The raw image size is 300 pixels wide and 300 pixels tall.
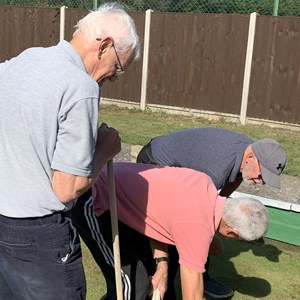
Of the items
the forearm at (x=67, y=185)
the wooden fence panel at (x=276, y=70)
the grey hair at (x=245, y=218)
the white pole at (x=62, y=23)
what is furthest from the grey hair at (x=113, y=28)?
the white pole at (x=62, y=23)

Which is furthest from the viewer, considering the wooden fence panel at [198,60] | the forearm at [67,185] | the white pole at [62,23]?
the white pole at [62,23]

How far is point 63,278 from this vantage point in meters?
1.97

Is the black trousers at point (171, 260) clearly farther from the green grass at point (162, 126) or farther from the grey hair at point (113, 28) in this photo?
the green grass at point (162, 126)

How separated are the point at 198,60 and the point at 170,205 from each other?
7287mm

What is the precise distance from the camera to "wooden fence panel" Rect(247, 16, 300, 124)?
8578mm

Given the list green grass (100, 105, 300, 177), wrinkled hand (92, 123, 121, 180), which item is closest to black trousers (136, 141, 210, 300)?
wrinkled hand (92, 123, 121, 180)

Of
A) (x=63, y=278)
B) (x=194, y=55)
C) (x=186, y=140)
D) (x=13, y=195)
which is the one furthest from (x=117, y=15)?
(x=194, y=55)

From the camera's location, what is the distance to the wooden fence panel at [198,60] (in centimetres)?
915

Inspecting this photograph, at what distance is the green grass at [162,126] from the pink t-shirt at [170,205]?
407 centimetres

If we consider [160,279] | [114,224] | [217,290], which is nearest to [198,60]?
[217,290]

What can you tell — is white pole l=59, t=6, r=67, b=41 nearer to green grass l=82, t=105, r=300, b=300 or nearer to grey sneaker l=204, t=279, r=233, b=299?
green grass l=82, t=105, r=300, b=300

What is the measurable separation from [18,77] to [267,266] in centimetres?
283

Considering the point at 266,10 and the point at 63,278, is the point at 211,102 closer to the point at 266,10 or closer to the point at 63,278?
the point at 266,10

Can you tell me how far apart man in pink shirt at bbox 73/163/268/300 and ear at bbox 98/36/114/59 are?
2.85ft
